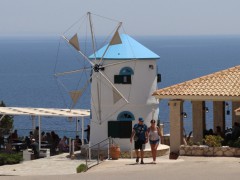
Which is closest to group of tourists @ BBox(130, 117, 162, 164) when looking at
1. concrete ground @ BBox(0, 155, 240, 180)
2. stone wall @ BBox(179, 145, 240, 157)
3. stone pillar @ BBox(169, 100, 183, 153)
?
concrete ground @ BBox(0, 155, 240, 180)

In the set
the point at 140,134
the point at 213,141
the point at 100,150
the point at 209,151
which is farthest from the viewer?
the point at 100,150

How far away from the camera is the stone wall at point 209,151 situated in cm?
3634

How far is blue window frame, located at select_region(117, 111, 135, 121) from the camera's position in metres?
41.1

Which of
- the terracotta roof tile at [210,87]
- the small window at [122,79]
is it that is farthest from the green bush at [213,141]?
the small window at [122,79]

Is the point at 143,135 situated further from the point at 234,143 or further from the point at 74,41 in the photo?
the point at 74,41

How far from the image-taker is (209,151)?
120 feet

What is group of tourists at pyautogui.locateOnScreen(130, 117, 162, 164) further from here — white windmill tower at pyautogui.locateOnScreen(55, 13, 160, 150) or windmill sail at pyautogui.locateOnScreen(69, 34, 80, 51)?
windmill sail at pyautogui.locateOnScreen(69, 34, 80, 51)

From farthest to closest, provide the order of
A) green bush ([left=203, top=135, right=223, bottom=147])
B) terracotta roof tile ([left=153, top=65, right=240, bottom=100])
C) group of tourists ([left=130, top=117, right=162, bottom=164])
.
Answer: terracotta roof tile ([left=153, top=65, right=240, bottom=100])
green bush ([left=203, top=135, right=223, bottom=147])
group of tourists ([left=130, top=117, right=162, bottom=164])

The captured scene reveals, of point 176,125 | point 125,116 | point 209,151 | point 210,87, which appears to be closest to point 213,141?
point 209,151

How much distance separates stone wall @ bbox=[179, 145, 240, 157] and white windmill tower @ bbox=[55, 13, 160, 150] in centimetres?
405

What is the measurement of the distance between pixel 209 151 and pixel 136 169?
505 cm

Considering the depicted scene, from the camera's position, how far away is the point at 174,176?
29.7 meters

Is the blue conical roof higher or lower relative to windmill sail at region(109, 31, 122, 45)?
lower

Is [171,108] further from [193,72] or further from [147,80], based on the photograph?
[193,72]
